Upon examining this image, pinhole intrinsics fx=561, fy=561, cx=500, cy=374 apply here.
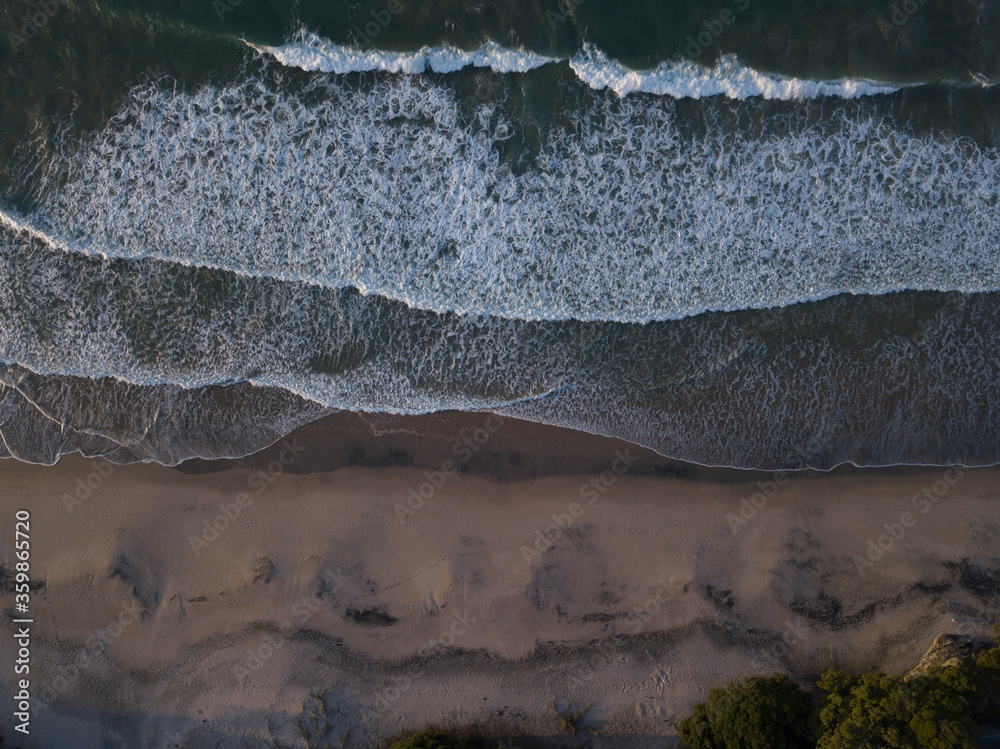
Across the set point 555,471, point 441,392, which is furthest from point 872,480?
point 441,392

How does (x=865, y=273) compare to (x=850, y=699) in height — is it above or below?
above

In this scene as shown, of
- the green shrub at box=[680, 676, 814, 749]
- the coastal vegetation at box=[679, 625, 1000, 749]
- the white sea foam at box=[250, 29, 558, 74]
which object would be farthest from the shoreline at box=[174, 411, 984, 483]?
the white sea foam at box=[250, 29, 558, 74]

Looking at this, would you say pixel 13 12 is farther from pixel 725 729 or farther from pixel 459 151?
pixel 725 729

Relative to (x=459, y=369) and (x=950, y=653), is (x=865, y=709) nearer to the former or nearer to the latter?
(x=950, y=653)

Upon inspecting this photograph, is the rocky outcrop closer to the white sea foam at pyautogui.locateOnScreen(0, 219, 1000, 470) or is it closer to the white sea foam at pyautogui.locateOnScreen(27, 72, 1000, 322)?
the white sea foam at pyautogui.locateOnScreen(0, 219, 1000, 470)

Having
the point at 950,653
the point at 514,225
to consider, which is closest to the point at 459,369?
the point at 514,225

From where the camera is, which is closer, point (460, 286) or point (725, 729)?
point (725, 729)
